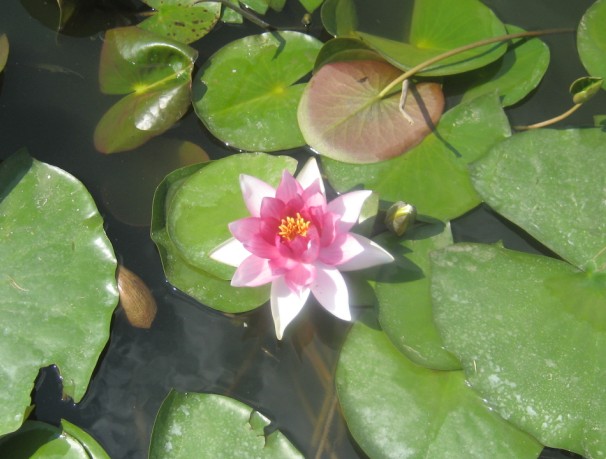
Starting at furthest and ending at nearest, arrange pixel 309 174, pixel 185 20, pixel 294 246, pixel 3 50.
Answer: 1. pixel 185 20
2. pixel 3 50
3. pixel 309 174
4. pixel 294 246

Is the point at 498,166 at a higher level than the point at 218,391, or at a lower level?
higher

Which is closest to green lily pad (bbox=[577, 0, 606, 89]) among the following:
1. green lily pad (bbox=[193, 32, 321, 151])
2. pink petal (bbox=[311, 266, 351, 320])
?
green lily pad (bbox=[193, 32, 321, 151])

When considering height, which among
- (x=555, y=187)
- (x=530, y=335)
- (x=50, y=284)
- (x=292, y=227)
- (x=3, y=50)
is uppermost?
(x=3, y=50)

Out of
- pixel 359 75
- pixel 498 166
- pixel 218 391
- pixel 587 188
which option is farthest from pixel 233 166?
pixel 587 188

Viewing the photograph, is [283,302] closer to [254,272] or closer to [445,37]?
[254,272]

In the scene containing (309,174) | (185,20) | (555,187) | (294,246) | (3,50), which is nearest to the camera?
(294,246)

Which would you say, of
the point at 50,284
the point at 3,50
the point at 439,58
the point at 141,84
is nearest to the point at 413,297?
the point at 439,58

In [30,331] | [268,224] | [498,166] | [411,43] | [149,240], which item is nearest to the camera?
[268,224]

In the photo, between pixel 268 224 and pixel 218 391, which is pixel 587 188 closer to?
pixel 268 224
